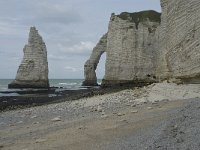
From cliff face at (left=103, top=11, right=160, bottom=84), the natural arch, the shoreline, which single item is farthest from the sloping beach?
the natural arch

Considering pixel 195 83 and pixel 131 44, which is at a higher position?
pixel 131 44

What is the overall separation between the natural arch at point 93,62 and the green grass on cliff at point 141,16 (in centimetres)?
1307

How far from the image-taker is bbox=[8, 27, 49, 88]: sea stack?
65125 mm

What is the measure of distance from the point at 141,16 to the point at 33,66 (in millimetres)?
18614

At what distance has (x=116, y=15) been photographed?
59812 millimetres

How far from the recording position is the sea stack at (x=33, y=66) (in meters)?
65.1

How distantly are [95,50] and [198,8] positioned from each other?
58533 mm

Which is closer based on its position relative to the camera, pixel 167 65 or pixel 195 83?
pixel 195 83

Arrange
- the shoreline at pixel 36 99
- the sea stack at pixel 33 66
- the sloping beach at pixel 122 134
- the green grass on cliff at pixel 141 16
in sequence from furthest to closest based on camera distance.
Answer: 1. the sea stack at pixel 33 66
2. the green grass on cliff at pixel 141 16
3. the shoreline at pixel 36 99
4. the sloping beach at pixel 122 134

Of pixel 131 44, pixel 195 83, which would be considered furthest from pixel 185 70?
pixel 131 44

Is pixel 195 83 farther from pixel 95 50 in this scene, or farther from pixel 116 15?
pixel 95 50

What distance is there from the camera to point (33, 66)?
214ft

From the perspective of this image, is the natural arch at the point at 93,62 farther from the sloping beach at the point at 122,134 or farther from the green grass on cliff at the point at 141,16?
the sloping beach at the point at 122,134

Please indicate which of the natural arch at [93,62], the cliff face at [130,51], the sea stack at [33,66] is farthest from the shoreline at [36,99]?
the natural arch at [93,62]
